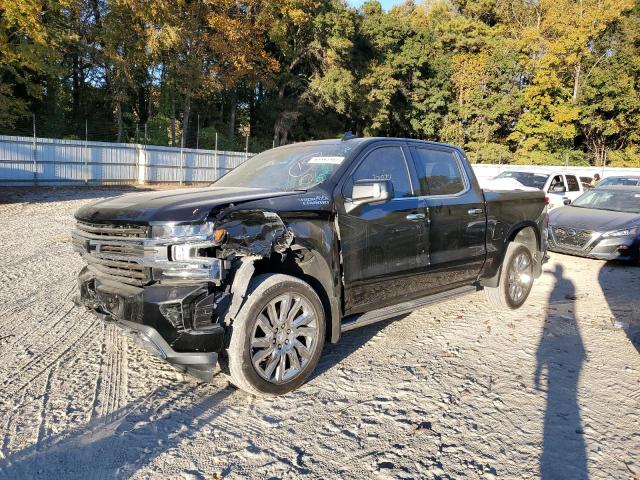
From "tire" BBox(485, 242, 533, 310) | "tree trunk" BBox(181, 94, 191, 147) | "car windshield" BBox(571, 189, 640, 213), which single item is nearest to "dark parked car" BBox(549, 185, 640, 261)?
"car windshield" BBox(571, 189, 640, 213)

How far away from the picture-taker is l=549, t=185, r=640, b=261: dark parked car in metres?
8.88

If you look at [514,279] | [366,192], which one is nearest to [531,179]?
[514,279]

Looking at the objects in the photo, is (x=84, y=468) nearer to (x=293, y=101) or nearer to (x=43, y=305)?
(x=43, y=305)

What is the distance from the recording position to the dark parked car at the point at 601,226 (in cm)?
888

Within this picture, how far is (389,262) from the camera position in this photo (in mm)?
4289

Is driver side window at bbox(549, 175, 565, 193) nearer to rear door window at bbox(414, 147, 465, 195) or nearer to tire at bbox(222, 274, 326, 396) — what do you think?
rear door window at bbox(414, 147, 465, 195)

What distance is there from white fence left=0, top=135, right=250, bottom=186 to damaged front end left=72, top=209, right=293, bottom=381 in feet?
61.2

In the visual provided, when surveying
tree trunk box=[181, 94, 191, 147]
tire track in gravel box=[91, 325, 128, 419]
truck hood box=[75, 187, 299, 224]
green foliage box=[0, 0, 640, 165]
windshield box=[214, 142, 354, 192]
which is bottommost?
tire track in gravel box=[91, 325, 128, 419]

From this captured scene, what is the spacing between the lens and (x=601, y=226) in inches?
362

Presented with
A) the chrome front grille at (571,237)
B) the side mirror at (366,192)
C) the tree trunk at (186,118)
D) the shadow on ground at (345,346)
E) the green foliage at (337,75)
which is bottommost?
the shadow on ground at (345,346)

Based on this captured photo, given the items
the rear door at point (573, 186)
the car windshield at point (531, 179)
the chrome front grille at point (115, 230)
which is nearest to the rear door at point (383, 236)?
the chrome front grille at point (115, 230)

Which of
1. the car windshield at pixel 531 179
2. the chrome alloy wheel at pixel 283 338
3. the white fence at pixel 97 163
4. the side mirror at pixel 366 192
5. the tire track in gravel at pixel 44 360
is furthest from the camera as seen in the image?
the white fence at pixel 97 163

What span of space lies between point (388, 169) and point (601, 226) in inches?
262

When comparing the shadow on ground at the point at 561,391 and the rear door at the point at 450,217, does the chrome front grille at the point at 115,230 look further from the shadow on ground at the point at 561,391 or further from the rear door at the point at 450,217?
the shadow on ground at the point at 561,391
